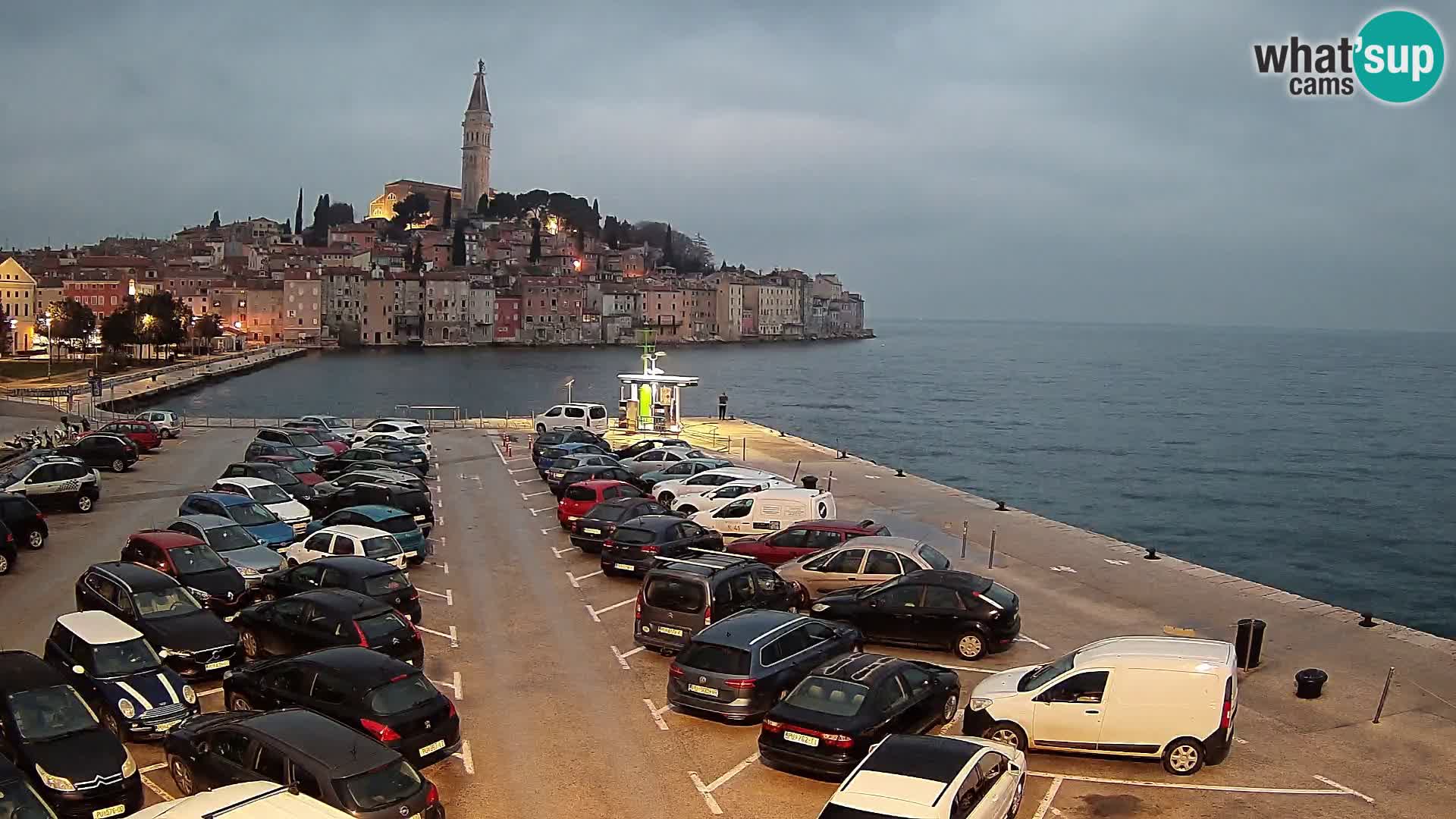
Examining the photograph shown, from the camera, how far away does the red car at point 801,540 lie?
55.7 feet

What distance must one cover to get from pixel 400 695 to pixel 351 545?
24.4 ft

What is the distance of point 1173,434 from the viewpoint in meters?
70.9

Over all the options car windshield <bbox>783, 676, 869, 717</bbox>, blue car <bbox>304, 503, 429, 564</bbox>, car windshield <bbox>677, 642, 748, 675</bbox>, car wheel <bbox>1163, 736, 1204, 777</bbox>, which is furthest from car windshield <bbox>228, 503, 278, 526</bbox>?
car wheel <bbox>1163, 736, 1204, 777</bbox>

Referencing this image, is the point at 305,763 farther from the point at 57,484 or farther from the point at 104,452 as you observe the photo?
the point at 104,452

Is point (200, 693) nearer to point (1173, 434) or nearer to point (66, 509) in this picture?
point (66, 509)

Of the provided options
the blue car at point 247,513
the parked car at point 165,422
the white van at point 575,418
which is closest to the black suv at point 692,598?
the blue car at point 247,513

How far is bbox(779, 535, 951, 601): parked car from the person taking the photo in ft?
48.9

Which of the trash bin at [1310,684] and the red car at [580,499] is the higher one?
the red car at [580,499]

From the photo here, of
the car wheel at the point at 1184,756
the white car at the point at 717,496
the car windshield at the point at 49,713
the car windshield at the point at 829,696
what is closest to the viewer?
the car windshield at the point at 49,713

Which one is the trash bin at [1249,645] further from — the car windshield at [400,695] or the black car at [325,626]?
the black car at [325,626]

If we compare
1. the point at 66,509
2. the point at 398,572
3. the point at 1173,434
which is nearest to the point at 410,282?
the point at 1173,434

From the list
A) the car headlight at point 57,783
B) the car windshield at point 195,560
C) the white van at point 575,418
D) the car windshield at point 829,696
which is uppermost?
the car windshield at point 829,696

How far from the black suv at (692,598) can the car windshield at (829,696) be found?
2.93m

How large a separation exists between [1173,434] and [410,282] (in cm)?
11475
